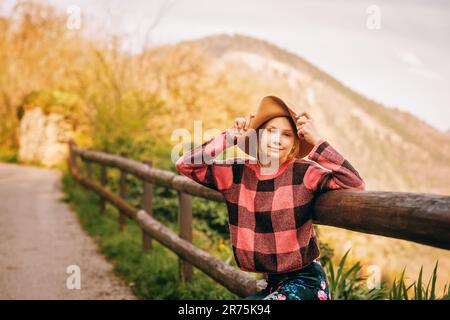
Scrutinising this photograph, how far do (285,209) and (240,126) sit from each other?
522 mm

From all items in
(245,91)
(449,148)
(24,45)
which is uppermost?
(24,45)

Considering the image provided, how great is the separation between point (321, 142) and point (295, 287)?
24.8 inches

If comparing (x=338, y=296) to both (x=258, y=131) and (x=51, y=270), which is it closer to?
(x=258, y=131)

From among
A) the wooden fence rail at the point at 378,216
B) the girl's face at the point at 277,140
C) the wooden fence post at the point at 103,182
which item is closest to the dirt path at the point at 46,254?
the wooden fence post at the point at 103,182

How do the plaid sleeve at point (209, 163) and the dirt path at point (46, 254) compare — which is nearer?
the plaid sleeve at point (209, 163)

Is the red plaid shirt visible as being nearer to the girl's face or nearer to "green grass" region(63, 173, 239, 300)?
the girl's face

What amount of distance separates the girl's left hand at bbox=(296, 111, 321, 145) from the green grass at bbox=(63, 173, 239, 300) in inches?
84.2

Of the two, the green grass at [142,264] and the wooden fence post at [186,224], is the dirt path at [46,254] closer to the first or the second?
the green grass at [142,264]

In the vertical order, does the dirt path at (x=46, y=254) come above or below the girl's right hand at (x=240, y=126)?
below

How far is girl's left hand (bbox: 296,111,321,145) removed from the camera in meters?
2.05

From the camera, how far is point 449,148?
39125 millimetres

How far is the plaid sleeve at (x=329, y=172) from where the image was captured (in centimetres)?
198

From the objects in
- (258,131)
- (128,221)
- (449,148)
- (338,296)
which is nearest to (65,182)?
(128,221)
